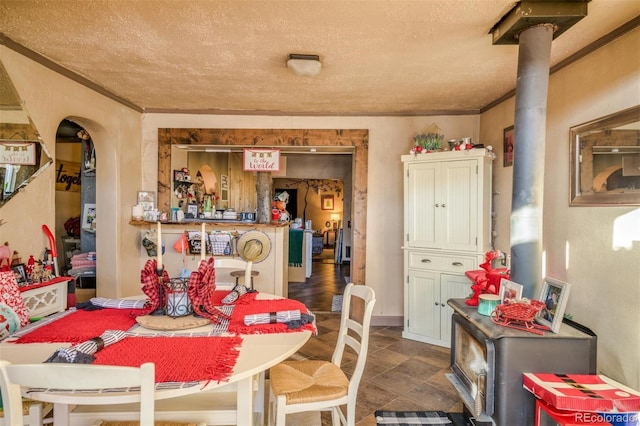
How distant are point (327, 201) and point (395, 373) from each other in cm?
887

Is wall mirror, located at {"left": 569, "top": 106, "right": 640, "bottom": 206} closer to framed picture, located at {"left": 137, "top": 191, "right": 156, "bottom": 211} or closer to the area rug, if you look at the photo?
the area rug

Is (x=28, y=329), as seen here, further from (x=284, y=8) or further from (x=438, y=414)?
(x=438, y=414)

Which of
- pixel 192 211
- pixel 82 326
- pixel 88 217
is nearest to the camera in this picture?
pixel 82 326

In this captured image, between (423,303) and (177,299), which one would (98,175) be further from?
(423,303)

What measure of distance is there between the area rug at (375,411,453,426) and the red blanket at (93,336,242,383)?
53.3 inches

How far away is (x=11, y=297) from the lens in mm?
1916

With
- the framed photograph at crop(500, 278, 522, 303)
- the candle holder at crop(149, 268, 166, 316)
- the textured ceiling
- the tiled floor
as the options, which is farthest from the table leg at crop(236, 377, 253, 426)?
the textured ceiling

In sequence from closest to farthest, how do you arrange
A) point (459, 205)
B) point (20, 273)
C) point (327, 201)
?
1. point (20, 273)
2. point (459, 205)
3. point (327, 201)

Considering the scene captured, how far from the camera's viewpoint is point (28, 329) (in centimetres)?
162

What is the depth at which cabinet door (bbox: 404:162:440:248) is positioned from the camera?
367 centimetres

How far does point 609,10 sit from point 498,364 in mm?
2051

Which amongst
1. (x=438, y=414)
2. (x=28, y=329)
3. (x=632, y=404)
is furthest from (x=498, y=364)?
(x=28, y=329)

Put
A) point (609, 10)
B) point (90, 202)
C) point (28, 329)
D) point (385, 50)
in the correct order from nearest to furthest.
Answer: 1. point (28, 329)
2. point (609, 10)
3. point (385, 50)
4. point (90, 202)

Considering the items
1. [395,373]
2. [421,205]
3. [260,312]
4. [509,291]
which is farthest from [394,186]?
[260,312]
